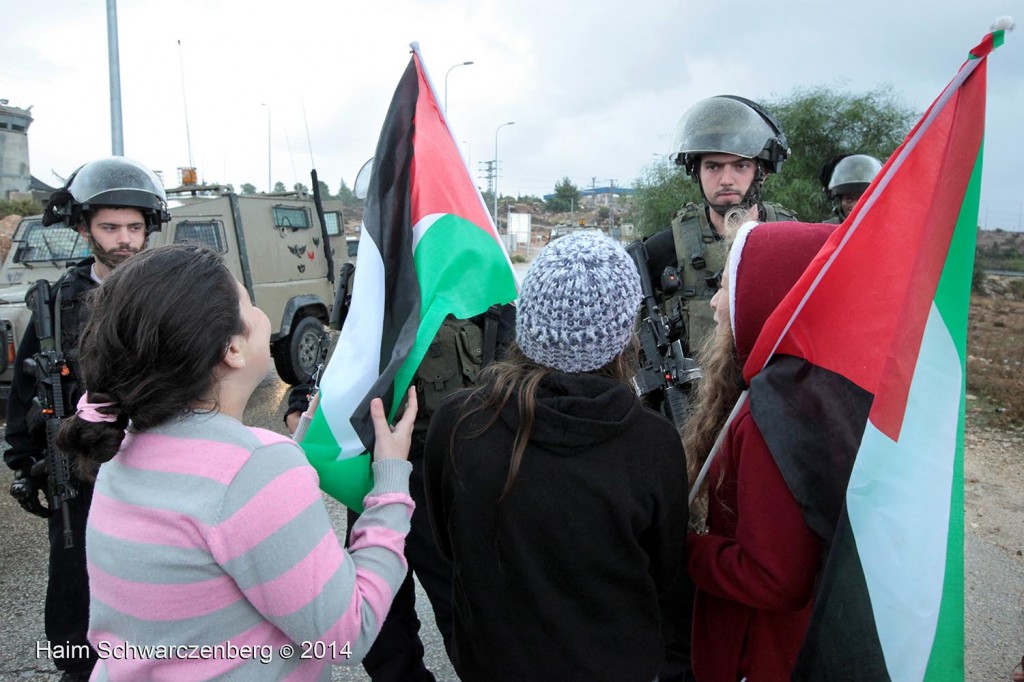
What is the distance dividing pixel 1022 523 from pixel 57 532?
213 inches

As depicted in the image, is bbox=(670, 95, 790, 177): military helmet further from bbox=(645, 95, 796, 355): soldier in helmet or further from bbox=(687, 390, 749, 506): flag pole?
bbox=(687, 390, 749, 506): flag pole

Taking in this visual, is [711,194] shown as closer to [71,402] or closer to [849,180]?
[71,402]

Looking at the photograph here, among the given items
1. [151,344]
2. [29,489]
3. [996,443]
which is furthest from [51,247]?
[996,443]

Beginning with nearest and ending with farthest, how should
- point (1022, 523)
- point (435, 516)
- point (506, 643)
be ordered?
1. point (506, 643)
2. point (435, 516)
3. point (1022, 523)

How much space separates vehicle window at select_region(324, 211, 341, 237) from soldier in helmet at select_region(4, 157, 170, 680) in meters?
7.03

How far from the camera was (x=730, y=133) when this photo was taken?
295 cm

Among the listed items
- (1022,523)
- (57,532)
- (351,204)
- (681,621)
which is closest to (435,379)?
(681,621)

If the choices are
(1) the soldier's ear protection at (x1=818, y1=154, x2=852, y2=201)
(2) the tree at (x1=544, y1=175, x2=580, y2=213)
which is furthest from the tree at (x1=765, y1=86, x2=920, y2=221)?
(2) the tree at (x1=544, y1=175, x2=580, y2=213)

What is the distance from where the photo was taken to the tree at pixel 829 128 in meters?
16.7

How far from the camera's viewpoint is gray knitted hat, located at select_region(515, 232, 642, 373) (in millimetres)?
1360

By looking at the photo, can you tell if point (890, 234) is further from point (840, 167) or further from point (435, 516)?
point (840, 167)

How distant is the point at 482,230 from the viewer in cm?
220

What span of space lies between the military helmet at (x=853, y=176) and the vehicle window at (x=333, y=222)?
683cm

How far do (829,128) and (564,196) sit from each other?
240 feet
